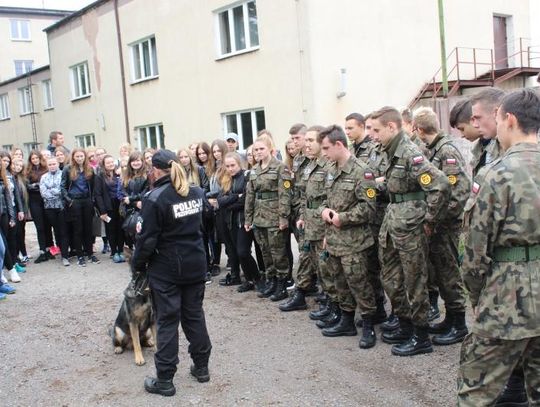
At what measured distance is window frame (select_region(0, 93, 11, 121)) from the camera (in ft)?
104

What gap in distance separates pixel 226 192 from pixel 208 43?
30.9 ft

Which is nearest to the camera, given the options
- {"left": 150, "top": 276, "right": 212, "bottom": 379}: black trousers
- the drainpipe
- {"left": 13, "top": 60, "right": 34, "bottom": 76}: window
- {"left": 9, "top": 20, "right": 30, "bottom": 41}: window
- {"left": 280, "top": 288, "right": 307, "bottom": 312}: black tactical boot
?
{"left": 150, "top": 276, "right": 212, "bottom": 379}: black trousers

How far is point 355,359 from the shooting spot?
4770 mm

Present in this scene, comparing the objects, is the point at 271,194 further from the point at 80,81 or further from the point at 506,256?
the point at 80,81

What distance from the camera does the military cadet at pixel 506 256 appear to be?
2834 millimetres

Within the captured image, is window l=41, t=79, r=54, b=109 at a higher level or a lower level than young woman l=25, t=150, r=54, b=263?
higher

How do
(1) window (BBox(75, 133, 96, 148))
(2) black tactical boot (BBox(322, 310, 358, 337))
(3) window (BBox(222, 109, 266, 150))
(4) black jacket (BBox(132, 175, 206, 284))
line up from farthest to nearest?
(1) window (BBox(75, 133, 96, 148)) < (3) window (BBox(222, 109, 266, 150)) < (2) black tactical boot (BBox(322, 310, 358, 337)) < (4) black jacket (BBox(132, 175, 206, 284))

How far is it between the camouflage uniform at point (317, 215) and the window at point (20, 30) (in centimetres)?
3997

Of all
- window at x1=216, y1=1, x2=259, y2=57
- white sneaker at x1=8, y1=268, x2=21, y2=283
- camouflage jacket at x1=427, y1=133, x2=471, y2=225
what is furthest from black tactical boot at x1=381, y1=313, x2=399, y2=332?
window at x1=216, y1=1, x2=259, y2=57

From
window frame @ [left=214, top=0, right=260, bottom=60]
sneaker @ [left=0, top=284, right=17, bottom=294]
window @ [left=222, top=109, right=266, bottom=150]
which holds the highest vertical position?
window frame @ [left=214, top=0, right=260, bottom=60]

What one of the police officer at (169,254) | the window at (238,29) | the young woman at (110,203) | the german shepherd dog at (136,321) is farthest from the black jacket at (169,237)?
the window at (238,29)

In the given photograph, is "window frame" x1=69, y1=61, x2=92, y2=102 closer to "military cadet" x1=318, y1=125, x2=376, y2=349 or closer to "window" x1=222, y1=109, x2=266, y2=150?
"window" x1=222, y1=109, x2=266, y2=150

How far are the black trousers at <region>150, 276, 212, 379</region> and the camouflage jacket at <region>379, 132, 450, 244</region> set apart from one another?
168 cm

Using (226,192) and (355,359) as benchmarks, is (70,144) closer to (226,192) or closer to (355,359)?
(226,192)
